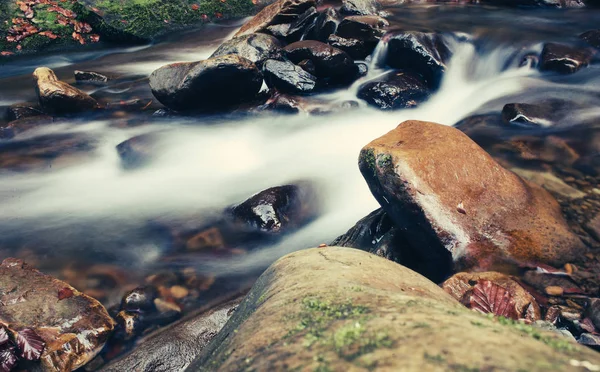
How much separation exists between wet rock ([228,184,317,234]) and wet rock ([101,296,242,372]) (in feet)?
5.36

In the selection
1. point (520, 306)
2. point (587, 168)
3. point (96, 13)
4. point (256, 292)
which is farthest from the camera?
point (96, 13)

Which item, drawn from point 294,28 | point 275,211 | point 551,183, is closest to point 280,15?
point 294,28

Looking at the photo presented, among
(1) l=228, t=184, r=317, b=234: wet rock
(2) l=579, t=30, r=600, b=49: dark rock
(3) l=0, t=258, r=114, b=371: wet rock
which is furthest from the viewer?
(2) l=579, t=30, r=600, b=49: dark rock

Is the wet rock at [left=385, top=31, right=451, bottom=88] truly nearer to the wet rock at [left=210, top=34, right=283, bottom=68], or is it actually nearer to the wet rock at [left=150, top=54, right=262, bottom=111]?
the wet rock at [left=210, top=34, right=283, bottom=68]

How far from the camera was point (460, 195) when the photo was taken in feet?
13.0

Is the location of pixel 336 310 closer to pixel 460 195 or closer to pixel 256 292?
pixel 256 292

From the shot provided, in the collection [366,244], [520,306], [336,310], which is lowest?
[366,244]

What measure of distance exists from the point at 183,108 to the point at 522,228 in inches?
273

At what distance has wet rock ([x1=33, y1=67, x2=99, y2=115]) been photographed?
8.38 metres

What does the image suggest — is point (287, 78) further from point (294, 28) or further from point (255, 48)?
point (294, 28)

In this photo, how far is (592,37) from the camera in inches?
348

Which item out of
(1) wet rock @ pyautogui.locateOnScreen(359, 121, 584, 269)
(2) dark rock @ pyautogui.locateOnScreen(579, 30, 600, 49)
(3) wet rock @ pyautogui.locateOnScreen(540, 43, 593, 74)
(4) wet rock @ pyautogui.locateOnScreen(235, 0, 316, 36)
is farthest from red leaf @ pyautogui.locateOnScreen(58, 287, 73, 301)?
(2) dark rock @ pyautogui.locateOnScreen(579, 30, 600, 49)

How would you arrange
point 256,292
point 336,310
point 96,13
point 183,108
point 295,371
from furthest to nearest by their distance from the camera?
point 96,13, point 183,108, point 256,292, point 336,310, point 295,371

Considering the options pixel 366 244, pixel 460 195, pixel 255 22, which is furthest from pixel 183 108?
pixel 460 195
